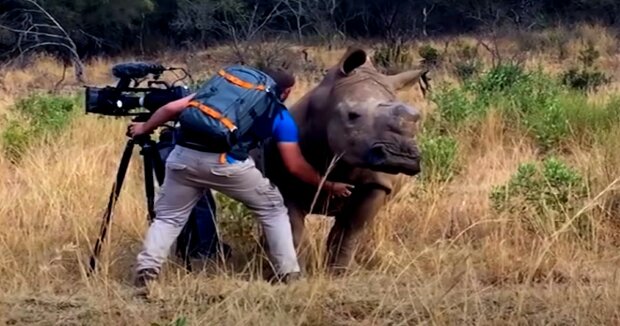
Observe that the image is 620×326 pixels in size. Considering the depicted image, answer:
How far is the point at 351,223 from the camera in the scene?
21.9 ft

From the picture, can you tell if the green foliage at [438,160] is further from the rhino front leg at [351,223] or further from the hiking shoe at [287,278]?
the hiking shoe at [287,278]

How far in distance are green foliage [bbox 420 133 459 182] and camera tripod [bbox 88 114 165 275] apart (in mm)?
2439

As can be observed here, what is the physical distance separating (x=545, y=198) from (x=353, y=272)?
5.30 ft

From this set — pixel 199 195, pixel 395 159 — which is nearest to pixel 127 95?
pixel 199 195

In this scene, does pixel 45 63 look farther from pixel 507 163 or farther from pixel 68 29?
pixel 507 163

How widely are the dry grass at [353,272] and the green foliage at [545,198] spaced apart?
110mm

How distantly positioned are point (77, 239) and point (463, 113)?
5303 millimetres

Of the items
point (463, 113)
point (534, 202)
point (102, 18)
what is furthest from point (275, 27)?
point (534, 202)

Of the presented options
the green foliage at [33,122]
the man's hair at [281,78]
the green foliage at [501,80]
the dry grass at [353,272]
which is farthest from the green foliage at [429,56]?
the man's hair at [281,78]

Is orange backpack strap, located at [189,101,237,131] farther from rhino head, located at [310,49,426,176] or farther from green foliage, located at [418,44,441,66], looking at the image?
green foliage, located at [418,44,441,66]

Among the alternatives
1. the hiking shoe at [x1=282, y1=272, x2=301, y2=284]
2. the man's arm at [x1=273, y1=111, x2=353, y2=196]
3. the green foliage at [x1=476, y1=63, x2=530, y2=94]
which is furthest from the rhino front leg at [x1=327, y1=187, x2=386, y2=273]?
the green foliage at [x1=476, y1=63, x2=530, y2=94]

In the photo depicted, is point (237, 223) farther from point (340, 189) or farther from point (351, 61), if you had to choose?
point (351, 61)

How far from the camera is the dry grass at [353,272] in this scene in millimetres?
5527

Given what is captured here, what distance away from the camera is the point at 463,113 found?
1147 centimetres
